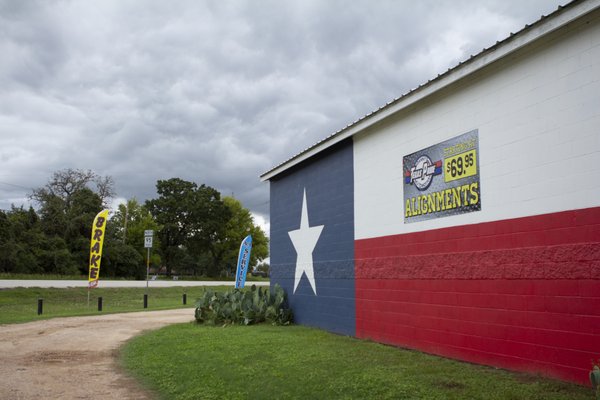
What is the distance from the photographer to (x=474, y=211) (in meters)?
7.90

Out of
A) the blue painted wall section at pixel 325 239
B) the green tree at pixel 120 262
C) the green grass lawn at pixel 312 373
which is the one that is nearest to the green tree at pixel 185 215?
the green tree at pixel 120 262

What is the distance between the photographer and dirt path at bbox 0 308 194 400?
22.9ft

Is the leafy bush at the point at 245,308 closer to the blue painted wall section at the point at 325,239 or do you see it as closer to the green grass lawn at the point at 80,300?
the blue painted wall section at the point at 325,239

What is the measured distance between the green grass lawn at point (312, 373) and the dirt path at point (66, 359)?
1.50ft

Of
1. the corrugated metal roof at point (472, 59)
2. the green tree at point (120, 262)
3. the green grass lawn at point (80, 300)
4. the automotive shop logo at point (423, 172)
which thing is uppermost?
the corrugated metal roof at point (472, 59)

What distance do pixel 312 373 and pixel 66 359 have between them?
5081 millimetres

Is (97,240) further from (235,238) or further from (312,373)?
(235,238)

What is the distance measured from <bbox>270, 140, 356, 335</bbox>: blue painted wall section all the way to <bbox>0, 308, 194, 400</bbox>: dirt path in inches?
173

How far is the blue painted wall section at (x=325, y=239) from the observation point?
11602 millimetres

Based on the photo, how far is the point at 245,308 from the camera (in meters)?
13.8

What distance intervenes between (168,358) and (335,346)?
3.00 m

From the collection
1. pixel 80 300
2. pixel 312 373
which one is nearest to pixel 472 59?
pixel 312 373

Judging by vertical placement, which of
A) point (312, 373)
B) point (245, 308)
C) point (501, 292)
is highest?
point (501, 292)

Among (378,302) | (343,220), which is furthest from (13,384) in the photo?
(343,220)
